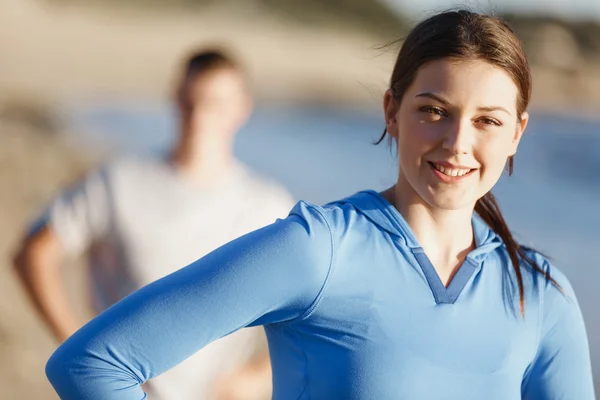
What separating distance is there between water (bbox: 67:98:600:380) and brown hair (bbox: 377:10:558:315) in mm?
5196

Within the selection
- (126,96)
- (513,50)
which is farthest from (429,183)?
(126,96)

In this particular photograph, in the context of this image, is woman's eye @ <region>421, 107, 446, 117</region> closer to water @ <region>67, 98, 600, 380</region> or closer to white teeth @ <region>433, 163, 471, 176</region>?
white teeth @ <region>433, 163, 471, 176</region>

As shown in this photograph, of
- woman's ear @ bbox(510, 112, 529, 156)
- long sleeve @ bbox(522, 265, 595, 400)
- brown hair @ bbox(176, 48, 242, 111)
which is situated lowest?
long sleeve @ bbox(522, 265, 595, 400)

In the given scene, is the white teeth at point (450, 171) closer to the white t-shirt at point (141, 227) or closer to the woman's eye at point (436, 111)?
the woman's eye at point (436, 111)

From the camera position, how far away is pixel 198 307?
1314 mm

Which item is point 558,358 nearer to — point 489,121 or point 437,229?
point 437,229

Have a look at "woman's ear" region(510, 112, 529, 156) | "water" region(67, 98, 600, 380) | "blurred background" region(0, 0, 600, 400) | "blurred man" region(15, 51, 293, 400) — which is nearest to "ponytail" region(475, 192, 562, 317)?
"woman's ear" region(510, 112, 529, 156)

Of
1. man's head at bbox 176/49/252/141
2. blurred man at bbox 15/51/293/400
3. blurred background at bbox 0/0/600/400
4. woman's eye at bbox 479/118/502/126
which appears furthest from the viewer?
blurred background at bbox 0/0/600/400

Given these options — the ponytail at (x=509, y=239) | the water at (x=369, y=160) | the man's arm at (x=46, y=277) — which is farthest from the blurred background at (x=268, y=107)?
the ponytail at (x=509, y=239)

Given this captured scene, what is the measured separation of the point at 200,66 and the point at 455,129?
151 centimetres

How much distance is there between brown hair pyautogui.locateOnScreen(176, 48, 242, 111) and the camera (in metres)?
2.79

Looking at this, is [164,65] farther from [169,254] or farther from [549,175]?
[169,254]

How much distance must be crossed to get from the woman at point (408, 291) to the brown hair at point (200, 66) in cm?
133

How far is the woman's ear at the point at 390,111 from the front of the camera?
1.52 metres
